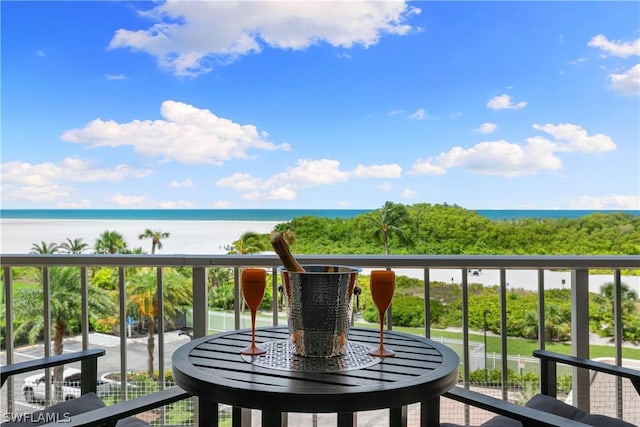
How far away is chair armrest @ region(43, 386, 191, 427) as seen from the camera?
1099 mm

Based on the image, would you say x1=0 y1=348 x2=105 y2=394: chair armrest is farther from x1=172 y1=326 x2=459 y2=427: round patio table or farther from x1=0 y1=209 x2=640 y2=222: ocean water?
x1=0 y1=209 x2=640 y2=222: ocean water

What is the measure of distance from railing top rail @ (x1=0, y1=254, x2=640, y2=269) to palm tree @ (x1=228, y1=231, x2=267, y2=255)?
18.8 m

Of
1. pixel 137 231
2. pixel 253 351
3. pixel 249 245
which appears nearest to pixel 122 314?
pixel 253 351

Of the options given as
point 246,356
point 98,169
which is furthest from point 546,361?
point 98,169

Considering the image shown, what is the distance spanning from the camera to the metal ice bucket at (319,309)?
1323 millimetres

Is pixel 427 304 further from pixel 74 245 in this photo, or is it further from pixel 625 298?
pixel 74 245

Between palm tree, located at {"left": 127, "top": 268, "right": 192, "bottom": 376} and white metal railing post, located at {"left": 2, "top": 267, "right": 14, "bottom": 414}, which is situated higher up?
white metal railing post, located at {"left": 2, "top": 267, "right": 14, "bottom": 414}

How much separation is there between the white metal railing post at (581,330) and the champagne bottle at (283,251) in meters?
1.43

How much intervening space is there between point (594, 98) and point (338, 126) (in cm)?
1323

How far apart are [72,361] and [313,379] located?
94cm

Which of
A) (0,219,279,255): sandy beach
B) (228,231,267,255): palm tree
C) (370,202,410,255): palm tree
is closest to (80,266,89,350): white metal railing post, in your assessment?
(228,231,267,255): palm tree

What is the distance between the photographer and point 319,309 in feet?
4.39

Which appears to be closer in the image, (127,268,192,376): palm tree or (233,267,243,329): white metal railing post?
(233,267,243,329): white metal railing post

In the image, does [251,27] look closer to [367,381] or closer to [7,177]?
[7,177]
